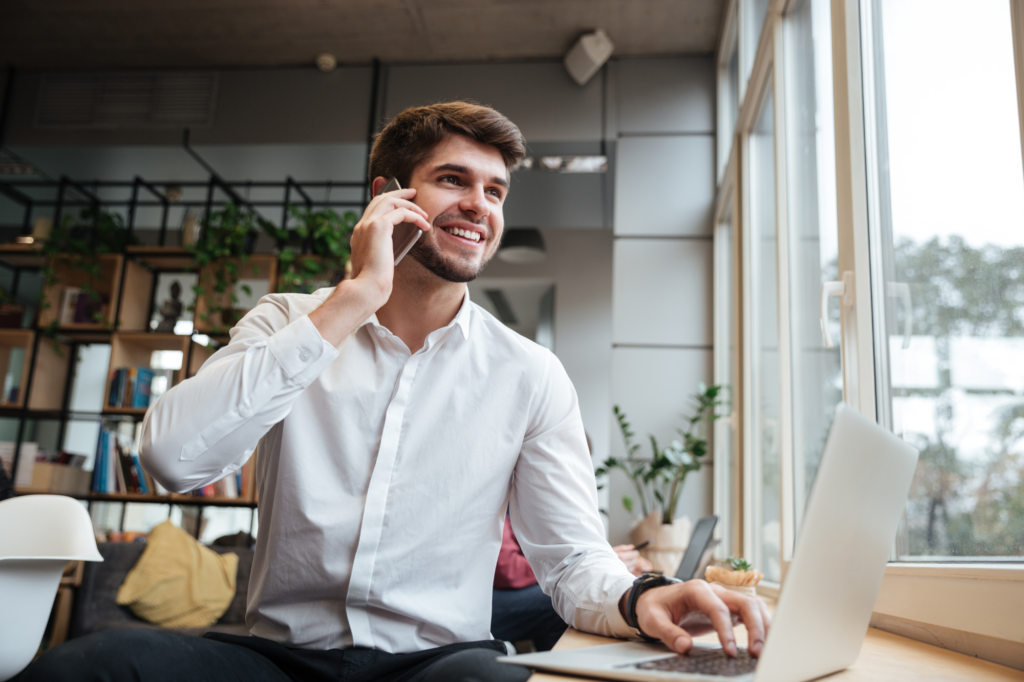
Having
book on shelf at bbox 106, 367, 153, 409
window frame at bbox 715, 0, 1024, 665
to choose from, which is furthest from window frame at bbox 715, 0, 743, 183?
book on shelf at bbox 106, 367, 153, 409

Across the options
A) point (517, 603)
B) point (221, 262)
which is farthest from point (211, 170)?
point (517, 603)

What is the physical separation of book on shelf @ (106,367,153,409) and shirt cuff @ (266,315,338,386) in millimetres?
4020

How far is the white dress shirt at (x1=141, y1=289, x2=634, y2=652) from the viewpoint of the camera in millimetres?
1114

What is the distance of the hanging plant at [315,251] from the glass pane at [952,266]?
357 centimetres

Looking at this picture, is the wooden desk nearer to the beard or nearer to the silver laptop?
the silver laptop

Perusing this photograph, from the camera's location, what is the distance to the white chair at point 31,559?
173 cm

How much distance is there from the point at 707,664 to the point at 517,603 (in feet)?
7.39

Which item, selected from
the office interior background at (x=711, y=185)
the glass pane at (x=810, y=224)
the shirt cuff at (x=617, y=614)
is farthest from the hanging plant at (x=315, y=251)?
the shirt cuff at (x=617, y=614)

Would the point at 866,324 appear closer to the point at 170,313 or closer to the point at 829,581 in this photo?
the point at 829,581

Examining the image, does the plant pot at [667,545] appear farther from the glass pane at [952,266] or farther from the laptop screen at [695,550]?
the glass pane at [952,266]

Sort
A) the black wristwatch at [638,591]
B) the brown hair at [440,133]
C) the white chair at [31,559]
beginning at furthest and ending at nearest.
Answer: the white chair at [31,559]
the brown hair at [440,133]
the black wristwatch at [638,591]

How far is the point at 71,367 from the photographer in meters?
5.20

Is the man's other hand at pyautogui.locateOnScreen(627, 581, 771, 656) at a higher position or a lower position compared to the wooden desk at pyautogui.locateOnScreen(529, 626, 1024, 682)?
higher

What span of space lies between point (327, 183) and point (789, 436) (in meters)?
3.80
